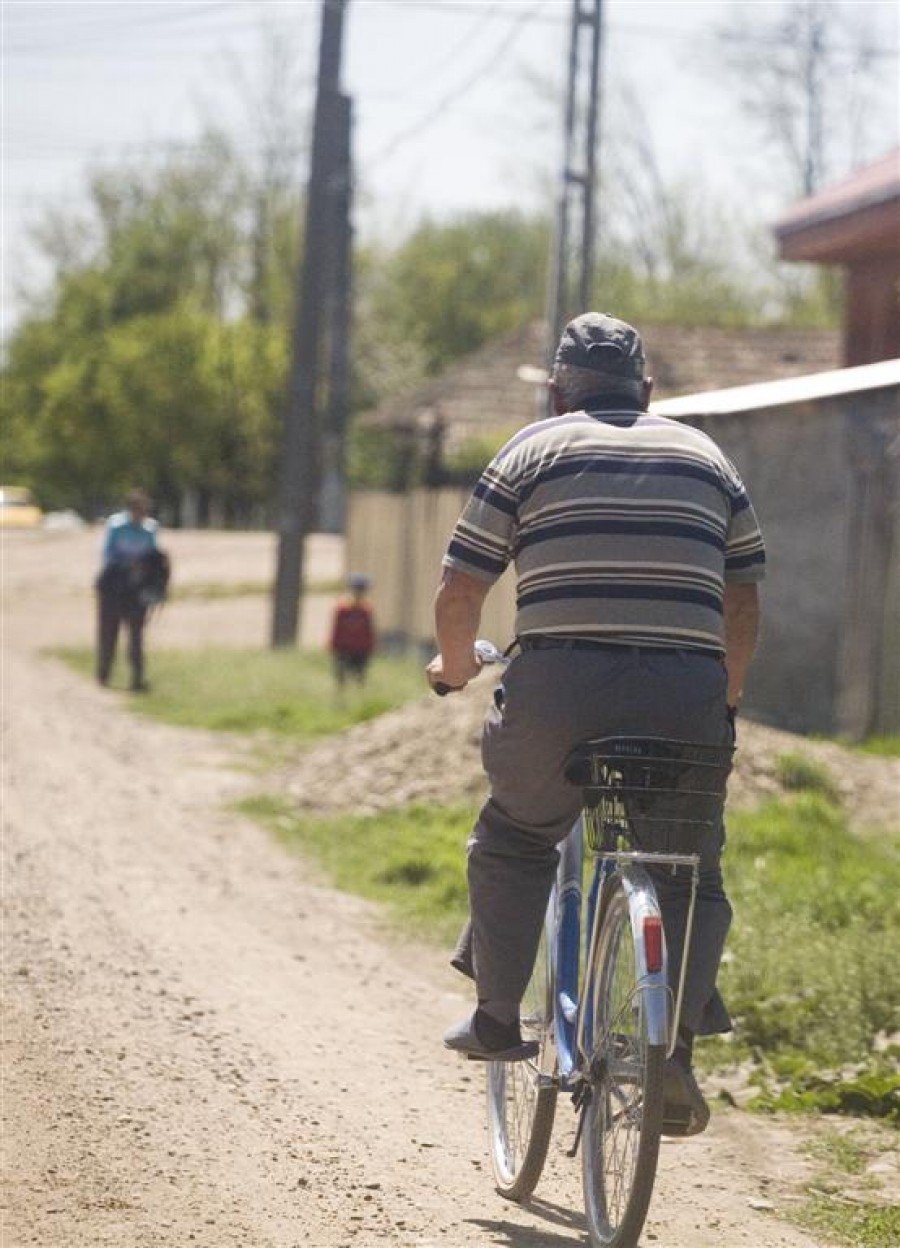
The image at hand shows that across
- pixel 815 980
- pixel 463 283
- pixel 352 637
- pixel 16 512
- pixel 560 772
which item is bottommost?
pixel 815 980

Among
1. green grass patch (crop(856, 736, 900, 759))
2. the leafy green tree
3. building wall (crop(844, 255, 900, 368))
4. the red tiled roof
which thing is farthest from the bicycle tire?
the leafy green tree

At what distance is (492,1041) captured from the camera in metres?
5.36

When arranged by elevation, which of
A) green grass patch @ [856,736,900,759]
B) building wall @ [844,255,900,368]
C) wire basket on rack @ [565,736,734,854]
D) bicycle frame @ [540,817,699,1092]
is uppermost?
building wall @ [844,255,900,368]

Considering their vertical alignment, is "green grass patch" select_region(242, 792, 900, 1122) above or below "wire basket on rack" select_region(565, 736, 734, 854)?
below

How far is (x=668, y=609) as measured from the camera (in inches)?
194

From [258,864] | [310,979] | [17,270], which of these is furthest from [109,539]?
[17,270]

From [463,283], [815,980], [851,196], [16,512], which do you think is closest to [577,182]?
[851,196]

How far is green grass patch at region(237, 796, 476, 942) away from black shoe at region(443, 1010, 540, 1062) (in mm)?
4364

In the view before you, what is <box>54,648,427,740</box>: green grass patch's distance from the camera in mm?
18219

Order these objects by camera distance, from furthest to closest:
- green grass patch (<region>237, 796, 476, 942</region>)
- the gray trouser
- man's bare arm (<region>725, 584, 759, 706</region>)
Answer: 1. green grass patch (<region>237, 796, 476, 942</region>)
2. man's bare arm (<region>725, 584, 759, 706</region>)
3. the gray trouser

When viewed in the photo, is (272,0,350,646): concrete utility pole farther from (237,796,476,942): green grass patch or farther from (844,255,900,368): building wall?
(237,796,476,942): green grass patch

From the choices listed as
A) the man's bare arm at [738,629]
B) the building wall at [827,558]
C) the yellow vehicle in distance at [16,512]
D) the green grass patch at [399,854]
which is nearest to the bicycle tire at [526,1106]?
the man's bare arm at [738,629]

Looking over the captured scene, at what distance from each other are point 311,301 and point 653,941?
20.4 meters

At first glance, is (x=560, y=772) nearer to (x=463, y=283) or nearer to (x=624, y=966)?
(x=624, y=966)
